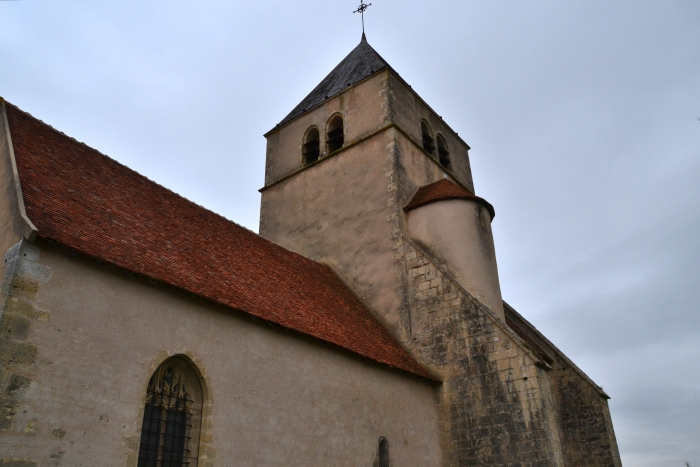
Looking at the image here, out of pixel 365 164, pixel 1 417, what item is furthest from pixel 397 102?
pixel 1 417

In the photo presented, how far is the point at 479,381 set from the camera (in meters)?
10.9

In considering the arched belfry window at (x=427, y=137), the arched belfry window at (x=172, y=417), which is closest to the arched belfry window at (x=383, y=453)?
the arched belfry window at (x=172, y=417)

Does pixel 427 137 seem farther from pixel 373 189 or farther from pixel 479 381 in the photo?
pixel 479 381

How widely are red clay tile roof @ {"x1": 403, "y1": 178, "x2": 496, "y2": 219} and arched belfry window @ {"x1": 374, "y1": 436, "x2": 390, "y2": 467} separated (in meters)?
5.95

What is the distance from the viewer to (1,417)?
223 inches

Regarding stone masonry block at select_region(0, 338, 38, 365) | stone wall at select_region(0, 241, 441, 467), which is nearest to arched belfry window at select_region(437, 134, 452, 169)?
stone wall at select_region(0, 241, 441, 467)

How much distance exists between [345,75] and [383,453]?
1253 centimetres

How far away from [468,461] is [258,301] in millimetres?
5127

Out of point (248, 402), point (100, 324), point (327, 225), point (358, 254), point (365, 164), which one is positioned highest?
point (365, 164)

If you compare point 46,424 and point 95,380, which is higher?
point 95,380

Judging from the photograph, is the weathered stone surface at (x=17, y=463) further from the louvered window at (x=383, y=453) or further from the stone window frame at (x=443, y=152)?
the stone window frame at (x=443, y=152)

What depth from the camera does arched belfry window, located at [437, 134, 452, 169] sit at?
18.0 meters

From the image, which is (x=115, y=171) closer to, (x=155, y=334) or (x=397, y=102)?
(x=155, y=334)

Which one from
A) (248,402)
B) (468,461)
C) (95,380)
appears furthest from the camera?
(468,461)
